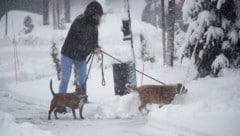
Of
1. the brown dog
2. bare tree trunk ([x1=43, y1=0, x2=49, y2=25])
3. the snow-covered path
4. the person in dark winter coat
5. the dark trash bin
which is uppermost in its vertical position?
bare tree trunk ([x1=43, y1=0, x2=49, y2=25])

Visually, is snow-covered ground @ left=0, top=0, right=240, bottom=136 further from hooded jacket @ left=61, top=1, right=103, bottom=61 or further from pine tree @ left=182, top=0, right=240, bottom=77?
hooded jacket @ left=61, top=1, right=103, bottom=61

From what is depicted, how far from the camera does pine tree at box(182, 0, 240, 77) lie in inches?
348

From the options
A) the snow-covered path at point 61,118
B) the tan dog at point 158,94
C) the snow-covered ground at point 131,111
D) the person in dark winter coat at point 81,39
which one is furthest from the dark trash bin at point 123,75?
the tan dog at point 158,94

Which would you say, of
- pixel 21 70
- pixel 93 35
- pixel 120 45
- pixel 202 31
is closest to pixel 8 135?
pixel 93 35

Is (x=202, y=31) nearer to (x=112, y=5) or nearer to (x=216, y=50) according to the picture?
(x=216, y=50)

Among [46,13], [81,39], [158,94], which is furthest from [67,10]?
[158,94]

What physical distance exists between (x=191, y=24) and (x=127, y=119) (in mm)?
3097

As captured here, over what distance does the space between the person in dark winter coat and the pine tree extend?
2.24 m

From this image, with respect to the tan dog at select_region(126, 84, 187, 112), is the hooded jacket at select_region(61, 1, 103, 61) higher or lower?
higher

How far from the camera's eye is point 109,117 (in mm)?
7527

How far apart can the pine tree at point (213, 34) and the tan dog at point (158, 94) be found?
157 centimetres

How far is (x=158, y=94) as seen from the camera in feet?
24.9

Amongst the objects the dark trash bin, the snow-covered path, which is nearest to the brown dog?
the snow-covered path

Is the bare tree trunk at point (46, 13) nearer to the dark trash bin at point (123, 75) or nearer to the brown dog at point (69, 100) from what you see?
the dark trash bin at point (123, 75)
